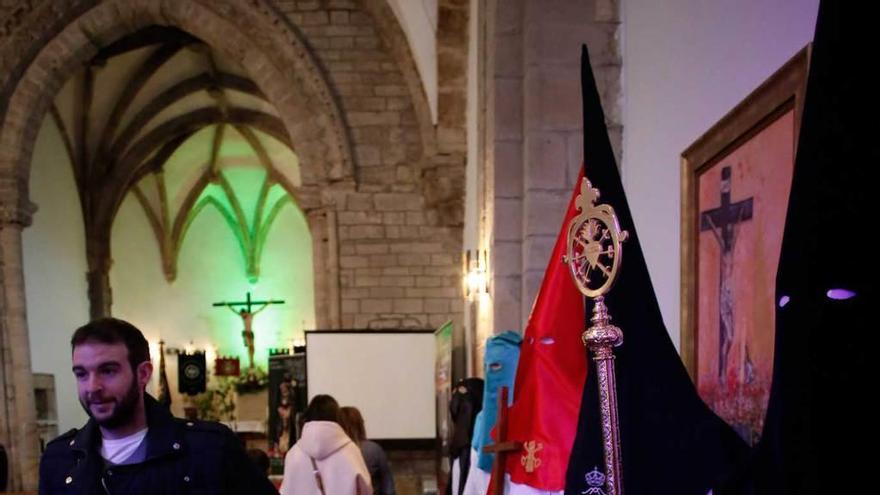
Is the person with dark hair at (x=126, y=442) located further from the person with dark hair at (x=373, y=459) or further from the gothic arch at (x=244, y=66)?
the gothic arch at (x=244, y=66)

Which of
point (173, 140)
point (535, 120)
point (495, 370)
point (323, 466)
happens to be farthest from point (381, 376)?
point (173, 140)

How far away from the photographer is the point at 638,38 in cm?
369

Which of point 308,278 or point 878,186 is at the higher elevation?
point 878,186

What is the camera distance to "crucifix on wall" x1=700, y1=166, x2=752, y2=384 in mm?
2232

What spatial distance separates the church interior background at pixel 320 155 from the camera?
351 centimetres

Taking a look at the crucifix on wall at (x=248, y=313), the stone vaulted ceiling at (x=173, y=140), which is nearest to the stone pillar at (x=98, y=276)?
the stone vaulted ceiling at (x=173, y=140)

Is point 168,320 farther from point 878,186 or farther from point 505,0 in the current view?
point 878,186

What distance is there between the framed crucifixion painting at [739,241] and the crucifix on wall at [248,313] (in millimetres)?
17284

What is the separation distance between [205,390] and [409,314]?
33.8ft

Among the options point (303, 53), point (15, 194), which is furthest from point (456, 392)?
point (15, 194)

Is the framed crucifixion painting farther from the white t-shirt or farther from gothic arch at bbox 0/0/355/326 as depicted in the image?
gothic arch at bbox 0/0/355/326

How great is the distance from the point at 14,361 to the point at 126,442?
9.02m

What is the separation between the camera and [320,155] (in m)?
9.98

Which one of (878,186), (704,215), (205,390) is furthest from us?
(205,390)
